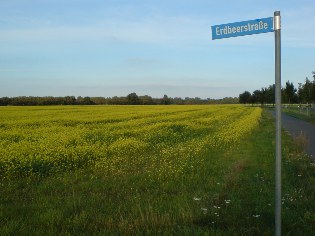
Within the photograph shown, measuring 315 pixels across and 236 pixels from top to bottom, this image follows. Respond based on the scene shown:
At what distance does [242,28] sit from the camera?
4.35 metres

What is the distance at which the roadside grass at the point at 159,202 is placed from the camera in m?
5.54

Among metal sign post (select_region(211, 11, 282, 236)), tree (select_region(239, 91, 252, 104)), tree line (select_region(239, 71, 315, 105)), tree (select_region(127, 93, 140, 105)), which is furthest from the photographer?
tree (select_region(239, 91, 252, 104))

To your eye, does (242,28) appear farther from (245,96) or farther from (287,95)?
(245,96)

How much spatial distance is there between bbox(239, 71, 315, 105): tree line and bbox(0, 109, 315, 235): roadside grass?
86.6 ft

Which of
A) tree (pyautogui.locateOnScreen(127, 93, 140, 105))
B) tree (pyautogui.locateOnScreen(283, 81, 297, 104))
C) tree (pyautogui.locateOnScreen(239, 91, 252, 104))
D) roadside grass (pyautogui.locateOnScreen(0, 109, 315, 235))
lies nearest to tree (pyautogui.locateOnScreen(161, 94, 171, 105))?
tree (pyautogui.locateOnScreen(127, 93, 140, 105))

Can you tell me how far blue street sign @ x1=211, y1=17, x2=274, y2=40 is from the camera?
422 cm

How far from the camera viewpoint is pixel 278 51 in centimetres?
418

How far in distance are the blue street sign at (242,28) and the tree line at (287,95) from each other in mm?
30534

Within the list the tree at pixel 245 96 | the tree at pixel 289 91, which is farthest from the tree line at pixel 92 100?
the tree at pixel 289 91

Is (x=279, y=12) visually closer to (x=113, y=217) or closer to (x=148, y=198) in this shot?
(x=113, y=217)

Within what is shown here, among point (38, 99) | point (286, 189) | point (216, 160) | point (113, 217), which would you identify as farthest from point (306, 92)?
point (38, 99)

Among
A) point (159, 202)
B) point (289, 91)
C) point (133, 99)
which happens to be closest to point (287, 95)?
point (289, 91)

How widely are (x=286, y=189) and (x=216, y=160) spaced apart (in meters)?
4.05

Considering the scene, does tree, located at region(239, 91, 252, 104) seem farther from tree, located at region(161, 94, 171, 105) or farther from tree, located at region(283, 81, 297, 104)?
tree, located at region(283, 81, 297, 104)
